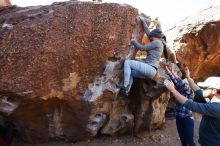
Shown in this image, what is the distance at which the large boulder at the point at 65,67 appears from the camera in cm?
685

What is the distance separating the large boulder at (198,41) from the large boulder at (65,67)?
3908 mm

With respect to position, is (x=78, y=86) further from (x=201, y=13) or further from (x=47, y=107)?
(x=201, y=13)

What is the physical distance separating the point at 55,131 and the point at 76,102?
992 mm

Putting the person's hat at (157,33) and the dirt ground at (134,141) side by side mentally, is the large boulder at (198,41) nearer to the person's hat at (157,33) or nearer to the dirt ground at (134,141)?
the dirt ground at (134,141)

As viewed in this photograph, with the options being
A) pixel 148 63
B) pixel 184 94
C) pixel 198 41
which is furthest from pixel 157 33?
pixel 198 41

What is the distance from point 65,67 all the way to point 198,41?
5738 mm

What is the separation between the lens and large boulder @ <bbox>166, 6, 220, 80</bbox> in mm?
11156

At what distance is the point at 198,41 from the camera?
37.2 ft

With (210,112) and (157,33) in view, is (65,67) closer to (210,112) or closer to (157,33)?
(157,33)

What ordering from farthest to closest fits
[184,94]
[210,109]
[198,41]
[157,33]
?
[198,41] → [157,33] → [184,94] → [210,109]

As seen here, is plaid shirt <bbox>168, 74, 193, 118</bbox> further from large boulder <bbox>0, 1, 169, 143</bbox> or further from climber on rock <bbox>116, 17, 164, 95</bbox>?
large boulder <bbox>0, 1, 169, 143</bbox>

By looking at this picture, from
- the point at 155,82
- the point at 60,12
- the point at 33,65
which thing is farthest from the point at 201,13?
the point at 33,65

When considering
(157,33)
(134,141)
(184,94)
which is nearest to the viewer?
(184,94)

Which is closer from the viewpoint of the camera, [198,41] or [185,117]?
[185,117]
